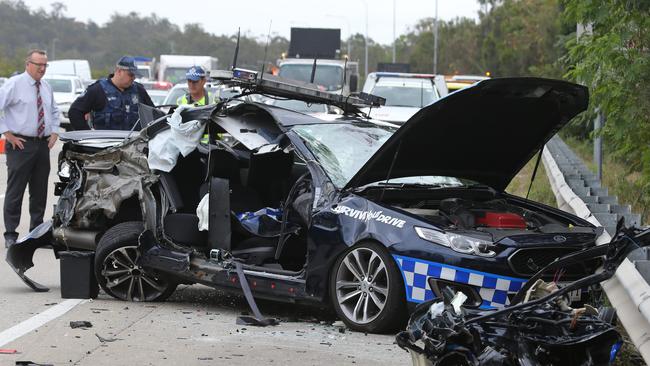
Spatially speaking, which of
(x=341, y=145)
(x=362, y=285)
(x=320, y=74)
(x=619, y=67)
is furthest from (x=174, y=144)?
(x=320, y=74)

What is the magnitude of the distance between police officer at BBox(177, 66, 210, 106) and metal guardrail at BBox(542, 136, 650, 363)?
13.4 feet

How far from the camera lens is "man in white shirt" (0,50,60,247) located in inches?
469

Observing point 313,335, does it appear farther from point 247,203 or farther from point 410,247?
point 247,203

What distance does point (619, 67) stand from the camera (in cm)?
1155

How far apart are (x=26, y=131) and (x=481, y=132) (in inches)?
216

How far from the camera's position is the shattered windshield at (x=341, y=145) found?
8367mm

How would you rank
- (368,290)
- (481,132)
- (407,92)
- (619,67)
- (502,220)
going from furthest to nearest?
(407,92)
(619,67)
(481,132)
(502,220)
(368,290)

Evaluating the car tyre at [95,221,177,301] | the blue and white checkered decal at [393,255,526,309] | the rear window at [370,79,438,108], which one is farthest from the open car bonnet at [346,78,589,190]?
the rear window at [370,79,438,108]

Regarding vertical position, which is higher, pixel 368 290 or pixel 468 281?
pixel 468 281

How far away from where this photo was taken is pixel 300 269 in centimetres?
844

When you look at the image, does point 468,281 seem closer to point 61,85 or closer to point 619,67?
point 619,67

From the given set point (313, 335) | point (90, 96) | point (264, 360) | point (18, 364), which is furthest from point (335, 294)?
point (90, 96)

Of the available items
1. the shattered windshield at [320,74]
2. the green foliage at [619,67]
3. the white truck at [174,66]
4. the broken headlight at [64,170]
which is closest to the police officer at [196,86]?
the broken headlight at [64,170]

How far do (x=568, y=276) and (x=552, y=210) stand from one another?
1106mm
